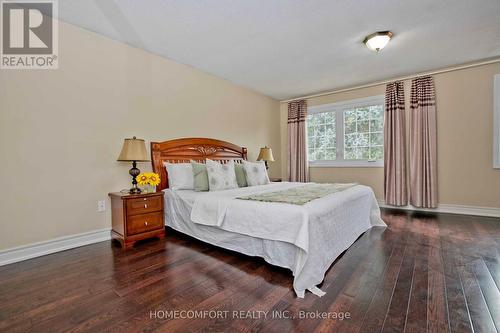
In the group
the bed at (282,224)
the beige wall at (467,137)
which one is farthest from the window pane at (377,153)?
the bed at (282,224)

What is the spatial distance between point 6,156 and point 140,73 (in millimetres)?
1717

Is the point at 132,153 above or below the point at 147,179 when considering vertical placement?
above

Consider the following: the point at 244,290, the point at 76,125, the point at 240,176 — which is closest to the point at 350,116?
the point at 240,176

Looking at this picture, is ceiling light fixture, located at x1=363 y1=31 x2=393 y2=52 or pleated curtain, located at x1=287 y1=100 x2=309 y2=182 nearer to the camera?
ceiling light fixture, located at x1=363 y1=31 x2=393 y2=52

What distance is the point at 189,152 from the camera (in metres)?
3.71

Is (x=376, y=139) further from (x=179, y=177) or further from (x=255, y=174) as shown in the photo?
(x=179, y=177)

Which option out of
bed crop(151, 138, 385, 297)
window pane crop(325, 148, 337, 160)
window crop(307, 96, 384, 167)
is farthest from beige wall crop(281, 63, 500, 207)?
bed crop(151, 138, 385, 297)

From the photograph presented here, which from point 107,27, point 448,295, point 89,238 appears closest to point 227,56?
point 107,27

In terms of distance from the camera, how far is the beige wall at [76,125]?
223 cm

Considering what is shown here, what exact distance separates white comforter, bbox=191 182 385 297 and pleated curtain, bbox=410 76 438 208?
199 centimetres

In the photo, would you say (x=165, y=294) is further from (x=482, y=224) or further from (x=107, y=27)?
(x=482, y=224)

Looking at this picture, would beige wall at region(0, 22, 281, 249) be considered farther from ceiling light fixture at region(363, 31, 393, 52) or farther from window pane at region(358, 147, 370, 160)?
window pane at region(358, 147, 370, 160)

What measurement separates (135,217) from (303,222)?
6.29 ft

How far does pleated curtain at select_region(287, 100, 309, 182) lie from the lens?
17.7ft
